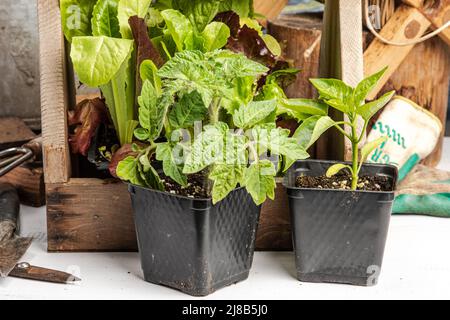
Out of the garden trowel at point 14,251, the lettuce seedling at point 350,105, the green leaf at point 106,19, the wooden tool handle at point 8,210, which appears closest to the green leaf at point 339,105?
the lettuce seedling at point 350,105

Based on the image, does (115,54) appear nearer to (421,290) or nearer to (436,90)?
(421,290)

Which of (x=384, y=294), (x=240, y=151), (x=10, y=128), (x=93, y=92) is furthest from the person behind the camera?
(x=93, y=92)

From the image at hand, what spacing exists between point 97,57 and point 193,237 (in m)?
0.30

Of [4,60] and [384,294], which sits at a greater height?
[4,60]

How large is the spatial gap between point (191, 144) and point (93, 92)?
2.96 ft

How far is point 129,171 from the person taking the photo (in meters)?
1.06

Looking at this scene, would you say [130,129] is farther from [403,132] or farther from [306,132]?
[403,132]

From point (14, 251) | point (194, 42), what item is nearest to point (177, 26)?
point (194, 42)

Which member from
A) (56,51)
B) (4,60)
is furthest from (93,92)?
(56,51)

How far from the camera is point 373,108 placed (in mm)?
1067

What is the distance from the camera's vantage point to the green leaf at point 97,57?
1.06 meters

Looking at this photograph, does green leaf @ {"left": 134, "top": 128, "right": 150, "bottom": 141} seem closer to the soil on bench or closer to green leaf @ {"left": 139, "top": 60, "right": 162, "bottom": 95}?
green leaf @ {"left": 139, "top": 60, "right": 162, "bottom": 95}

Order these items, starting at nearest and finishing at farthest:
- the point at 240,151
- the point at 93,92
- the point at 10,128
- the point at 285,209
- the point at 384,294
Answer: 1. the point at 240,151
2. the point at 384,294
3. the point at 285,209
4. the point at 10,128
5. the point at 93,92

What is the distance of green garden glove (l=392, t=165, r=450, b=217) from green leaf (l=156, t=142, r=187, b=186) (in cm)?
59
